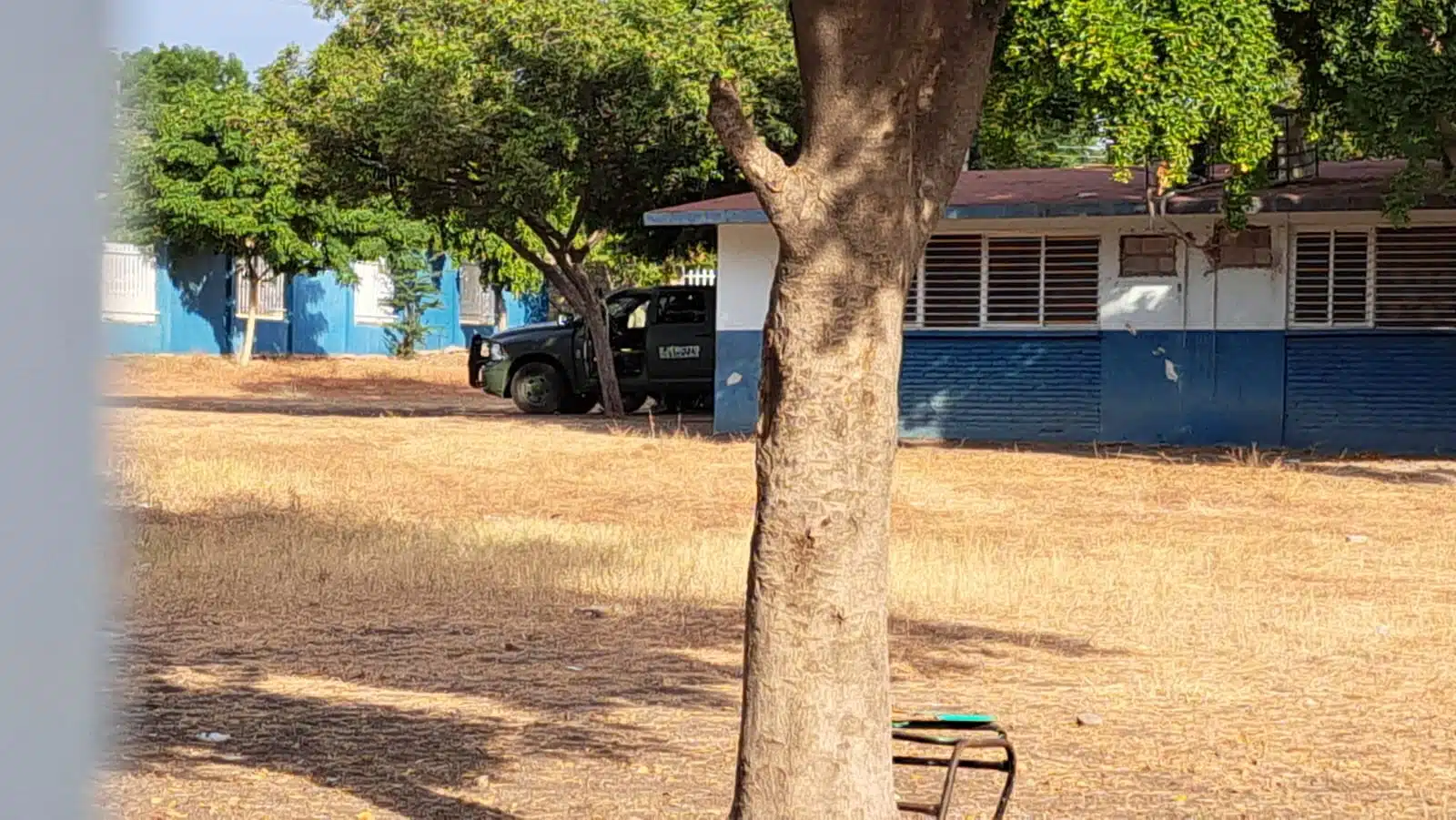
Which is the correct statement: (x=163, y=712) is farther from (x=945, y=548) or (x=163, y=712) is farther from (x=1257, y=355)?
(x=1257, y=355)

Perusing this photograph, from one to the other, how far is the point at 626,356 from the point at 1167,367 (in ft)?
28.1

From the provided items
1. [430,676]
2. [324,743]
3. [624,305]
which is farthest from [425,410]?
[324,743]

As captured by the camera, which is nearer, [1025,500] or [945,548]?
[945,548]

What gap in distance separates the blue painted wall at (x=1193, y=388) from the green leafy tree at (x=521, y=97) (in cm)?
613

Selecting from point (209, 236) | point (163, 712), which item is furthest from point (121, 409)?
point (209, 236)

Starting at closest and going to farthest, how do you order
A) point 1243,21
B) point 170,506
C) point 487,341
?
point 170,506 → point 1243,21 → point 487,341

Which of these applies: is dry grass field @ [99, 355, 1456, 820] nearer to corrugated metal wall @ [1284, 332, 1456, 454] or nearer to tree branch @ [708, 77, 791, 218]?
tree branch @ [708, 77, 791, 218]

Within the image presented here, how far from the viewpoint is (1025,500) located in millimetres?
17156

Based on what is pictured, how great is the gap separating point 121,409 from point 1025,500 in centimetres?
1683

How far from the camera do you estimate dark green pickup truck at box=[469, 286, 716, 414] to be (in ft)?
90.0

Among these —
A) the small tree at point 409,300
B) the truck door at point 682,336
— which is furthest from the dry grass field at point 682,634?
the small tree at point 409,300

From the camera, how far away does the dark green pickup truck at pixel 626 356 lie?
1080 inches

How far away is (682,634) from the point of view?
969cm

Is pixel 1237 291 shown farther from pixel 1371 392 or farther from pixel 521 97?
pixel 521 97
